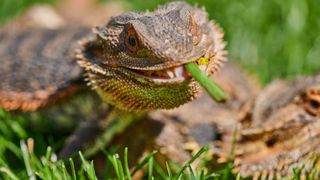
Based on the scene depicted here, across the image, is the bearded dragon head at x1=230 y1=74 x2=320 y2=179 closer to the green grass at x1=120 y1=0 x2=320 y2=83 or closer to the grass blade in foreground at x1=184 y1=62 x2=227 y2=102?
the grass blade in foreground at x1=184 y1=62 x2=227 y2=102

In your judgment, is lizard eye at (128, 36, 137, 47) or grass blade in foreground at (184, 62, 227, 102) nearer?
grass blade in foreground at (184, 62, 227, 102)

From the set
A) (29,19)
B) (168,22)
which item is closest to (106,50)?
(168,22)

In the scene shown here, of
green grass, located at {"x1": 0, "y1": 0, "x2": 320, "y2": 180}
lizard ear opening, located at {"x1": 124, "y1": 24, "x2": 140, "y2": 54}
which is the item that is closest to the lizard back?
green grass, located at {"x1": 0, "y1": 0, "x2": 320, "y2": 180}

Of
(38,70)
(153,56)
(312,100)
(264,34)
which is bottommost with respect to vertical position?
(38,70)

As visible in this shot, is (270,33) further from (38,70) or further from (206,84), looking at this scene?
(206,84)

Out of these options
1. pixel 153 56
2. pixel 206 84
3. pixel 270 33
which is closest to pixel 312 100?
pixel 206 84

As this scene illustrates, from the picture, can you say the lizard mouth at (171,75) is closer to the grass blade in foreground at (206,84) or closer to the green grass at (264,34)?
the grass blade in foreground at (206,84)
